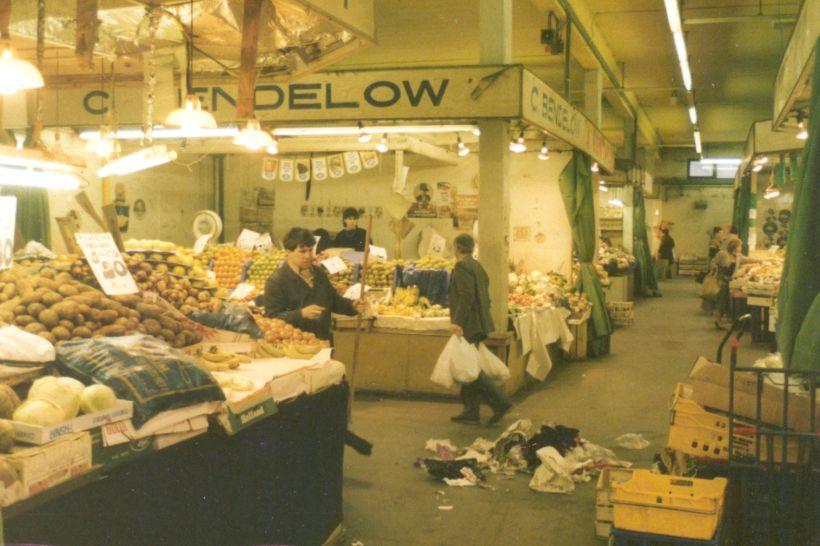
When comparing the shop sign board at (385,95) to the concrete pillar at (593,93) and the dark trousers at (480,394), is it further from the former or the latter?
the concrete pillar at (593,93)

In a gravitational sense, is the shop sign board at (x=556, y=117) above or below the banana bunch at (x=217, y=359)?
above

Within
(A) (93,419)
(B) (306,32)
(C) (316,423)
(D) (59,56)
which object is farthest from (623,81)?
(A) (93,419)

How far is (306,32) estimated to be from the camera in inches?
226

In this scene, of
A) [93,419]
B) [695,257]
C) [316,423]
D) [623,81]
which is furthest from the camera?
[695,257]

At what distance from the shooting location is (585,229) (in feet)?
40.9

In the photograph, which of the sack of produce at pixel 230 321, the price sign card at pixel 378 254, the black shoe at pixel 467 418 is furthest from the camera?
the price sign card at pixel 378 254

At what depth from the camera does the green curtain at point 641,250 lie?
909 inches

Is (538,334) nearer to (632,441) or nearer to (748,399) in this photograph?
(632,441)

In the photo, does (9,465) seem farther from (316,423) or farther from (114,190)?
(114,190)

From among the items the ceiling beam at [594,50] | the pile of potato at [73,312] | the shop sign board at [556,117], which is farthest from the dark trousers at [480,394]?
the ceiling beam at [594,50]

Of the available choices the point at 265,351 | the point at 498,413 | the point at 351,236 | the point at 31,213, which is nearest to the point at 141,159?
the point at 265,351

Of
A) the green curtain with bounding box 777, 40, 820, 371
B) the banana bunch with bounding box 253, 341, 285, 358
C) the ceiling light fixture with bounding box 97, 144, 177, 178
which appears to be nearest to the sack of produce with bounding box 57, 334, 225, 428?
the banana bunch with bounding box 253, 341, 285, 358

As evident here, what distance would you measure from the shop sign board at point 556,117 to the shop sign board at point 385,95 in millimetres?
288

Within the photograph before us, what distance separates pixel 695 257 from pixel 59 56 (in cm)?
2970
